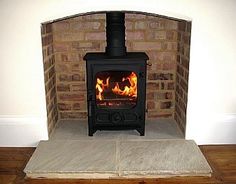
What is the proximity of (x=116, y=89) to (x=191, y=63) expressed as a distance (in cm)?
72

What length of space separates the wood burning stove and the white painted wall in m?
0.34

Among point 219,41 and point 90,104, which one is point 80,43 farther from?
point 219,41

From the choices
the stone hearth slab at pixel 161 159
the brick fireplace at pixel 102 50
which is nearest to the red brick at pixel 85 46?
the brick fireplace at pixel 102 50

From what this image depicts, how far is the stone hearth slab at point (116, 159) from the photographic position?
2073mm

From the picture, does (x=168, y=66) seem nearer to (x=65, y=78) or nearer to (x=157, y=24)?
(x=157, y=24)

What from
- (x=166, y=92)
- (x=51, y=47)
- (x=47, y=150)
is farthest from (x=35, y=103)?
(x=166, y=92)

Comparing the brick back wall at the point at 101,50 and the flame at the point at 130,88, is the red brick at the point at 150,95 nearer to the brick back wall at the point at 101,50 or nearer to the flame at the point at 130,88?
the brick back wall at the point at 101,50

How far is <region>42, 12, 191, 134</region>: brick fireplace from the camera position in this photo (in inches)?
114

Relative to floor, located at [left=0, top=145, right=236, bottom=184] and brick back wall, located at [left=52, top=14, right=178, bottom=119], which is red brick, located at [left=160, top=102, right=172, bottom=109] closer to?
brick back wall, located at [left=52, top=14, right=178, bottom=119]

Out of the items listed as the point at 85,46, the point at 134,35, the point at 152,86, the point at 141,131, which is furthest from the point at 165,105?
the point at 85,46

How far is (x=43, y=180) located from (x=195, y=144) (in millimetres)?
1288

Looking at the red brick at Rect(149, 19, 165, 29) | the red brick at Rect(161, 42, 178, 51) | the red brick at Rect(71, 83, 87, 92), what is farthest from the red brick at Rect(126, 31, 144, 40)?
the red brick at Rect(71, 83, 87, 92)

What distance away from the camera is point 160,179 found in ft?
6.72

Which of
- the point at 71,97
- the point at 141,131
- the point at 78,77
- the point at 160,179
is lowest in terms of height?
the point at 160,179
